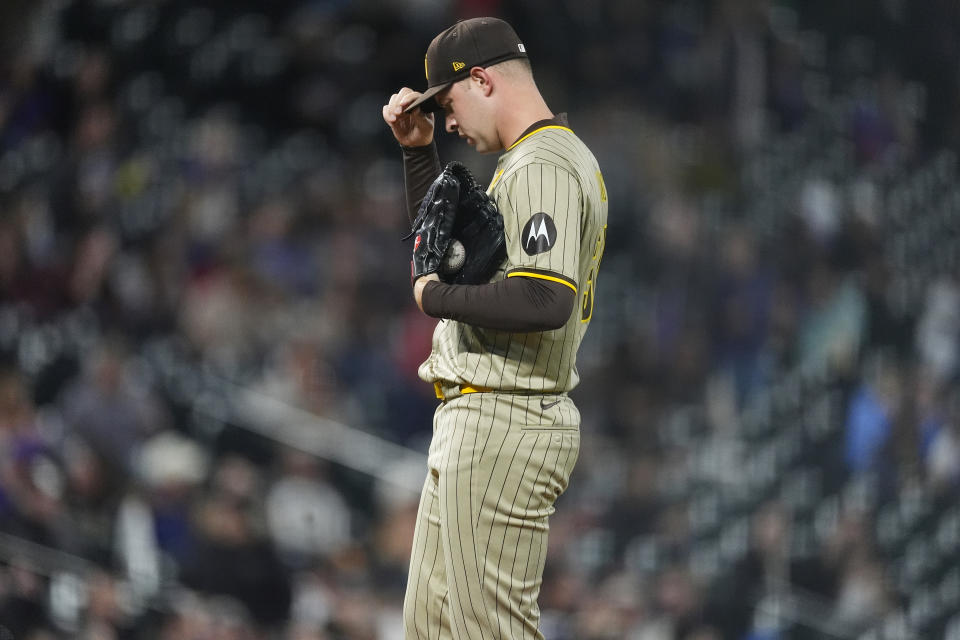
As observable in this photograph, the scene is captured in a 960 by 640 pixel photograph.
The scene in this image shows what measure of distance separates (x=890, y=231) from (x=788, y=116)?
2.60 ft

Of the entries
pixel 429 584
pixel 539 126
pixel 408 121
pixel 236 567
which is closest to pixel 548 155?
pixel 539 126

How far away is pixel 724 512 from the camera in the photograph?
5.25 metres

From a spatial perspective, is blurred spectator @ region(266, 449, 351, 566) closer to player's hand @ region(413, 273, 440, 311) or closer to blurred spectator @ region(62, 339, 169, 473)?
blurred spectator @ region(62, 339, 169, 473)

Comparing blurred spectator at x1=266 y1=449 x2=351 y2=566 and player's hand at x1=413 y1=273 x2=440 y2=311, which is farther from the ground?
blurred spectator at x1=266 y1=449 x2=351 y2=566

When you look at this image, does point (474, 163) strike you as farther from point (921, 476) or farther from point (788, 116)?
point (921, 476)

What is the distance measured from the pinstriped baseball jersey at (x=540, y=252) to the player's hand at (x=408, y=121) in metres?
0.26

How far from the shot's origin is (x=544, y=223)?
2006mm

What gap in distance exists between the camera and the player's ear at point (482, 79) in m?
2.13

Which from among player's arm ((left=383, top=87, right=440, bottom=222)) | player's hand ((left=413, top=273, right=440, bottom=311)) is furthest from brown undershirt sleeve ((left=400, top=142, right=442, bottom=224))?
player's hand ((left=413, top=273, right=440, bottom=311))

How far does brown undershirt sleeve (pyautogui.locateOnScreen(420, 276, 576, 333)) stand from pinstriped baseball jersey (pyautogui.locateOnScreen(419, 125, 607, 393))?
2 centimetres

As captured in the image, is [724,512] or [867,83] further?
[867,83]

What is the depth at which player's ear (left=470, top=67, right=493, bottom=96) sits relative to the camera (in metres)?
2.13

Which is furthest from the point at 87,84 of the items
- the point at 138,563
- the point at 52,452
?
the point at 138,563

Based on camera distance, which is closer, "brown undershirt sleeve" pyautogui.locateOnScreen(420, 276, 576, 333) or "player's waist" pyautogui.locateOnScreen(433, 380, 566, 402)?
"brown undershirt sleeve" pyautogui.locateOnScreen(420, 276, 576, 333)
